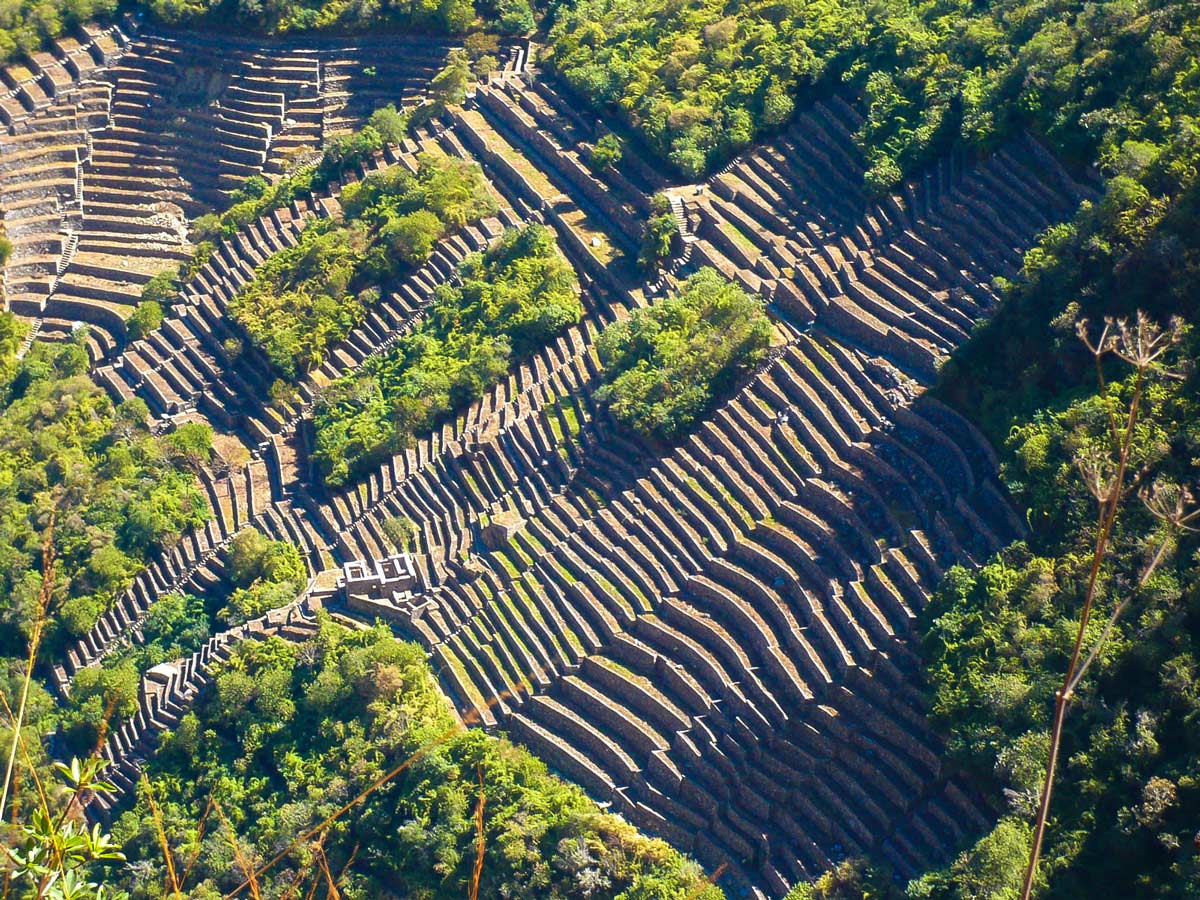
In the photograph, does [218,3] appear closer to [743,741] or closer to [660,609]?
[660,609]

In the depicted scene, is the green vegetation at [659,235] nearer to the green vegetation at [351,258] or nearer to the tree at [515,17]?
the green vegetation at [351,258]

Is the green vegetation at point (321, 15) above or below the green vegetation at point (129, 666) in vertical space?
above

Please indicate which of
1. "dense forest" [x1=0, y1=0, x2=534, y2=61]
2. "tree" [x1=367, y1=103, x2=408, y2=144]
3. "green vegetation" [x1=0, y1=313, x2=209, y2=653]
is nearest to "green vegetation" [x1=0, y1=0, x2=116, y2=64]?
"dense forest" [x1=0, y1=0, x2=534, y2=61]

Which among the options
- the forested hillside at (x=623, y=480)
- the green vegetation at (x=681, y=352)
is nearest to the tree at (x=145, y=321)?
the forested hillside at (x=623, y=480)

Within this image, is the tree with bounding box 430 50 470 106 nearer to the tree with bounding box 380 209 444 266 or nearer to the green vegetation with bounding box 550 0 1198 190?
the green vegetation with bounding box 550 0 1198 190

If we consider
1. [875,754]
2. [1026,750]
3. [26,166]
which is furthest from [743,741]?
[26,166]
